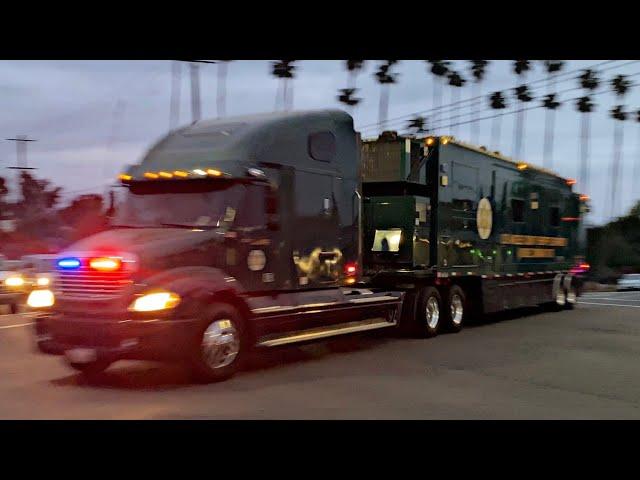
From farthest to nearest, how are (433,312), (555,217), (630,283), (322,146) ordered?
(630,283), (555,217), (433,312), (322,146)

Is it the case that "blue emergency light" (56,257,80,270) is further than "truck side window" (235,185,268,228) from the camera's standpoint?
No

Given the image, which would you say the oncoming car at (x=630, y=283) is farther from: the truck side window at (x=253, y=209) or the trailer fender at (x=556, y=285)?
the truck side window at (x=253, y=209)

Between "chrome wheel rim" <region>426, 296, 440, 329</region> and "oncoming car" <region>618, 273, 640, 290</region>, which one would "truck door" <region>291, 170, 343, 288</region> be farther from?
"oncoming car" <region>618, 273, 640, 290</region>

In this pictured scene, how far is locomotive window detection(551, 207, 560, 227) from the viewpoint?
19984 mm

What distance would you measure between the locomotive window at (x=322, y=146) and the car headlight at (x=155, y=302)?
3504 mm

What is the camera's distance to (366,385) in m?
8.95

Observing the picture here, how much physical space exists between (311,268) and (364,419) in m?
3.98

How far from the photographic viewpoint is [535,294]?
1878cm

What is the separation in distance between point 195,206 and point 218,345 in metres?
1.77

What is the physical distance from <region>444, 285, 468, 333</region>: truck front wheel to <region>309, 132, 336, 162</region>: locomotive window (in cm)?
454

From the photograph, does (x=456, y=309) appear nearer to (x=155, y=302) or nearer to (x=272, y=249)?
(x=272, y=249)

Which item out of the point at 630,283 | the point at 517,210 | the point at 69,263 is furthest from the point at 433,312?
the point at 630,283

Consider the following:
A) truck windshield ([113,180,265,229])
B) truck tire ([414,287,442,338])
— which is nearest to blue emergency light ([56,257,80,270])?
truck windshield ([113,180,265,229])
